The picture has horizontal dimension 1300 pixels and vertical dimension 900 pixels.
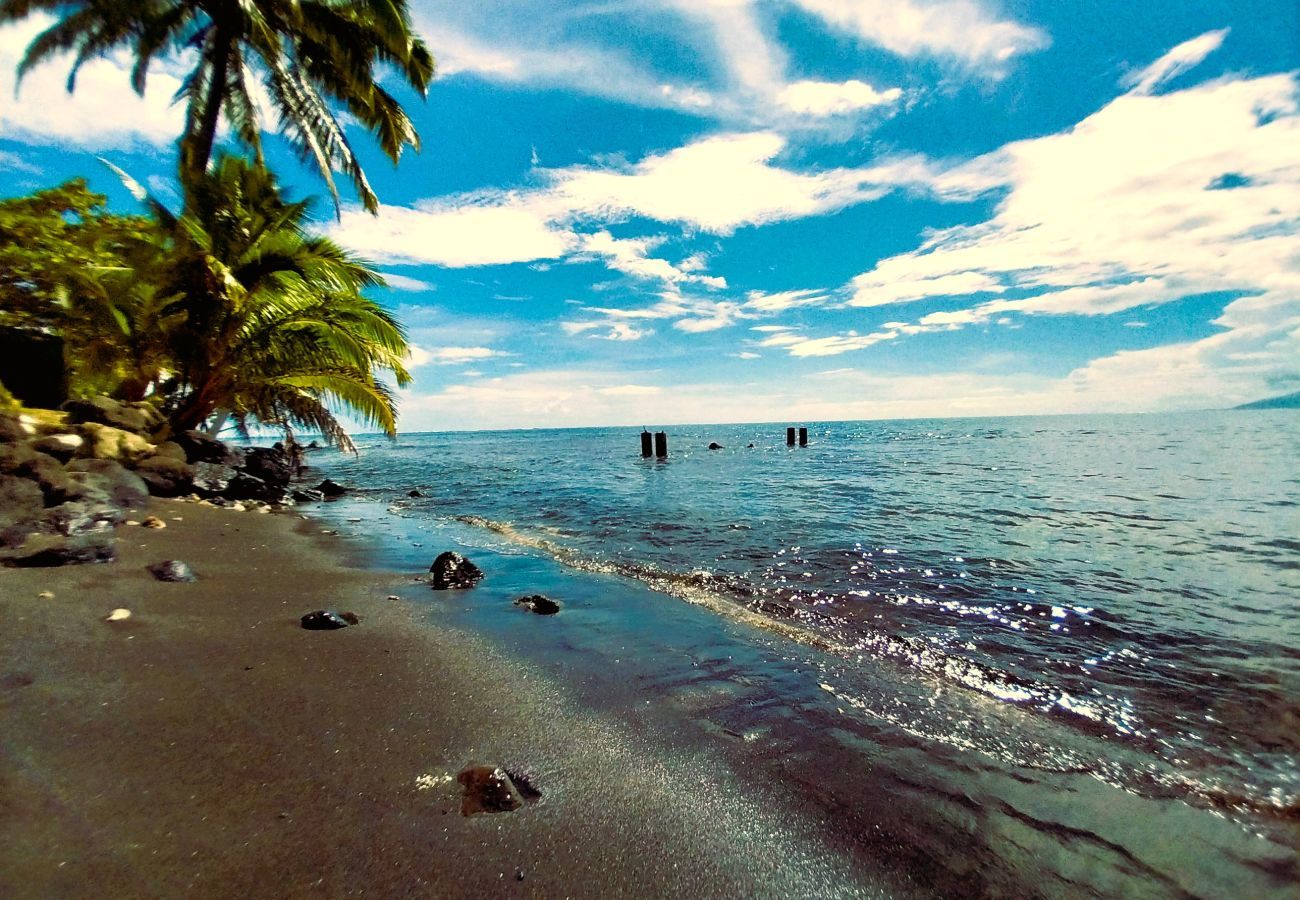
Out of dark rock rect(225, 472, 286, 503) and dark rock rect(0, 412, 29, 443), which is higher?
dark rock rect(0, 412, 29, 443)

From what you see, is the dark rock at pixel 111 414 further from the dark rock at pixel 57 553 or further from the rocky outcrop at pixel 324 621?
the rocky outcrop at pixel 324 621

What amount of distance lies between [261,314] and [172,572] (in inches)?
407

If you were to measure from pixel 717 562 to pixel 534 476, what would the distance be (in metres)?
18.2

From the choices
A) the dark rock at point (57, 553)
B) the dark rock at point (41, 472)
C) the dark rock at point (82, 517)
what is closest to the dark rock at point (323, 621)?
the dark rock at point (57, 553)

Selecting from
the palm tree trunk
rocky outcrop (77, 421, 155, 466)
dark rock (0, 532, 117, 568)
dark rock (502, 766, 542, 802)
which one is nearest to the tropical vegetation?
the palm tree trunk

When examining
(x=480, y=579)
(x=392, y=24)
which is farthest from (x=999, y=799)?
(x=392, y=24)

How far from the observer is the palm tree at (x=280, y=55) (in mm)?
13023

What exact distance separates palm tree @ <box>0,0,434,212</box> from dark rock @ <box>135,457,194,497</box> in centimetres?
694

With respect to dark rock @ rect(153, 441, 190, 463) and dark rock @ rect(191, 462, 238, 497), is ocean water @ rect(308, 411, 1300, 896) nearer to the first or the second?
dark rock @ rect(191, 462, 238, 497)

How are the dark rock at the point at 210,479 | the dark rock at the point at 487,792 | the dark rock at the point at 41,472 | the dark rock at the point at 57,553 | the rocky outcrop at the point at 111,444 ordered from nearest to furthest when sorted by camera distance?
the dark rock at the point at 487,792 < the dark rock at the point at 57,553 < the dark rock at the point at 41,472 < the rocky outcrop at the point at 111,444 < the dark rock at the point at 210,479

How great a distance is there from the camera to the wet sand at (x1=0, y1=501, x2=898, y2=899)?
191 cm

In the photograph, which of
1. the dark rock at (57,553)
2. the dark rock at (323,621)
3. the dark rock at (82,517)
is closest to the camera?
the dark rock at (323,621)

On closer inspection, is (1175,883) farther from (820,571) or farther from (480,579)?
(480,579)

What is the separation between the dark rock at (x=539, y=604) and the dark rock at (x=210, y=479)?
1006 centimetres
